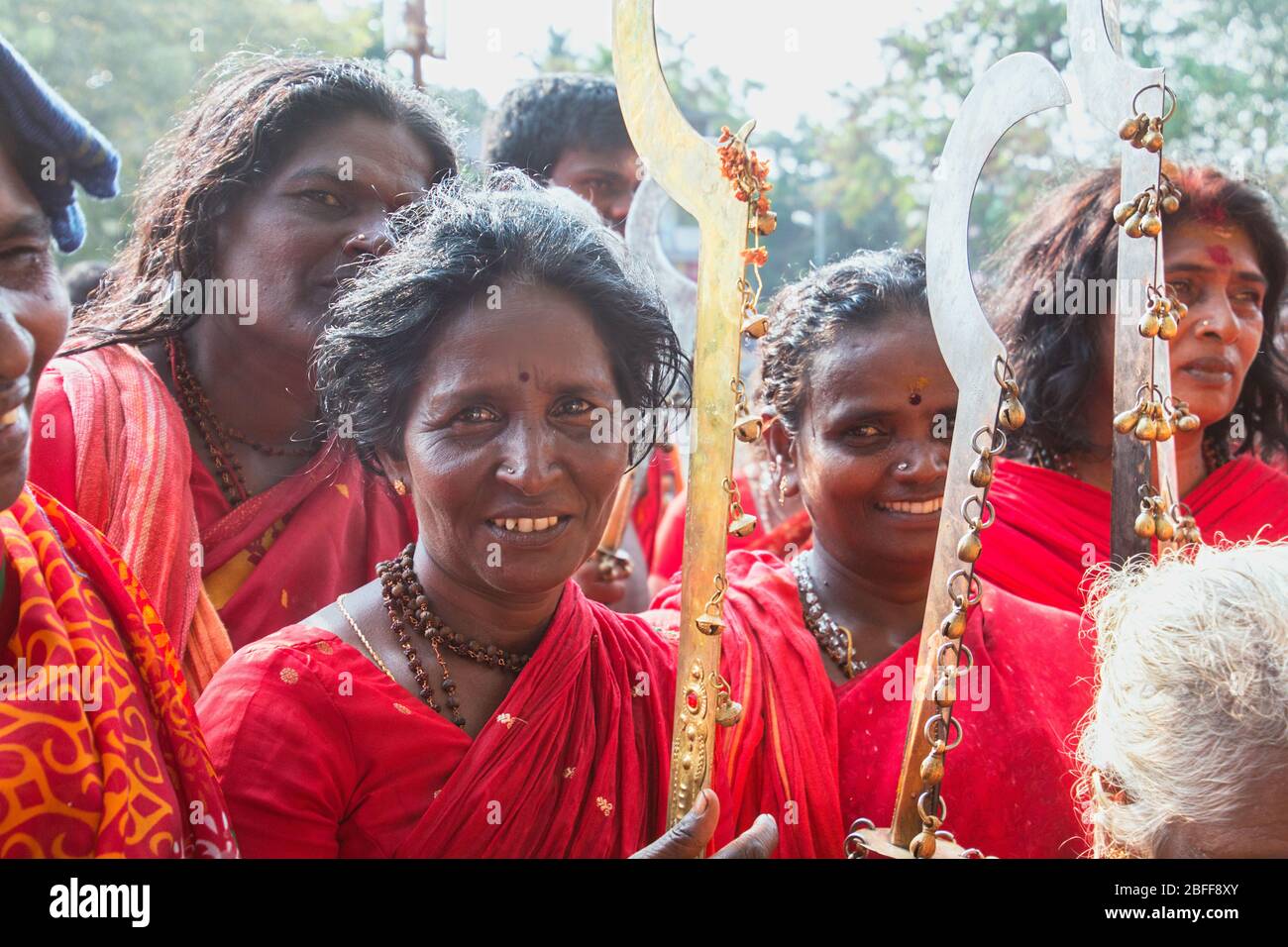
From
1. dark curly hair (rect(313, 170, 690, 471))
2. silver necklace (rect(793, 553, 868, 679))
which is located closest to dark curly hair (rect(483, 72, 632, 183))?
dark curly hair (rect(313, 170, 690, 471))

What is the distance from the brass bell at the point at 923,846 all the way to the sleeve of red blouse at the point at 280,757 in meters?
0.72

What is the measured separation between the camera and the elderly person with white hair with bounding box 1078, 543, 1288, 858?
1.51m

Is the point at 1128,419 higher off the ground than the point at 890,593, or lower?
higher

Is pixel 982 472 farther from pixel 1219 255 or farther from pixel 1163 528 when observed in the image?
pixel 1219 255

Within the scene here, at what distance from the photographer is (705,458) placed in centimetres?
168

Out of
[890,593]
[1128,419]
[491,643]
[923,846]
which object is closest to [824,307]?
[890,593]

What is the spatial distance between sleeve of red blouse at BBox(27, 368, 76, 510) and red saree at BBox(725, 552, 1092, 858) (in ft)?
3.35

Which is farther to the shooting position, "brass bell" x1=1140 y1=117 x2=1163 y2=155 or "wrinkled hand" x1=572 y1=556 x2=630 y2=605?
"wrinkled hand" x1=572 y1=556 x2=630 y2=605

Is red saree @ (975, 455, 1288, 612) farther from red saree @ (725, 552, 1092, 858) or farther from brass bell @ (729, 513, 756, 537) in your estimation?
brass bell @ (729, 513, 756, 537)

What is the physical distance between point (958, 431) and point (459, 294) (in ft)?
2.36

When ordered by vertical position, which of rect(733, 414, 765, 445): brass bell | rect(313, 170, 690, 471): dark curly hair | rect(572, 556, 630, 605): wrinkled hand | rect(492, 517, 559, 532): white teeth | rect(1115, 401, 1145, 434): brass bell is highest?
rect(313, 170, 690, 471): dark curly hair

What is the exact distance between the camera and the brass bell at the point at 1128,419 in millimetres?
1792

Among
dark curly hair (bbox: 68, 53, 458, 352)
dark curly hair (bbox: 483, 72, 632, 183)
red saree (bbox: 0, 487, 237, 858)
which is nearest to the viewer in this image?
red saree (bbox: 0, 487, 237, 858)
